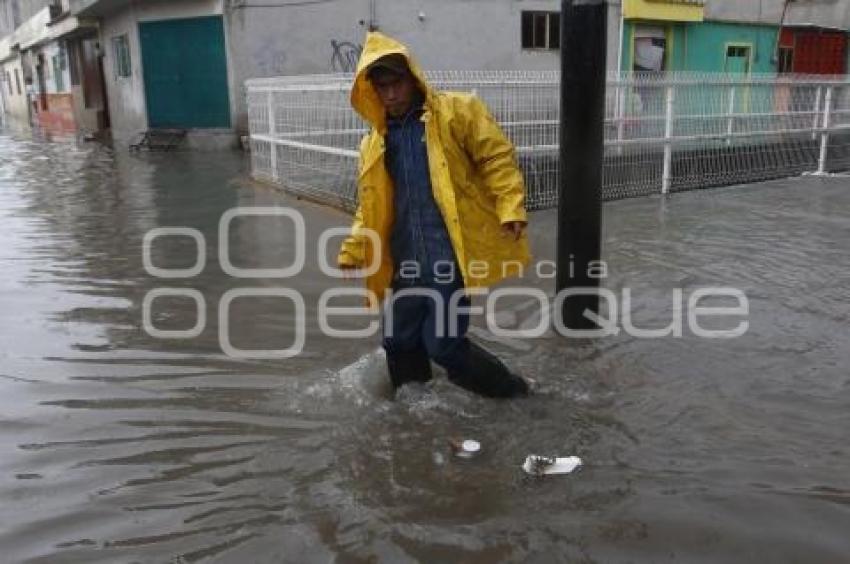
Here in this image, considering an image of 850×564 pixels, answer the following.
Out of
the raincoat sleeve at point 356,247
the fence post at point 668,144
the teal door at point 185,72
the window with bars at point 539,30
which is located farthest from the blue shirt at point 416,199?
the window with bars at point 539,30

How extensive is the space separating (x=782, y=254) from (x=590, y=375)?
354cm

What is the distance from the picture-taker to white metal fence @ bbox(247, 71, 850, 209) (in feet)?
28.2

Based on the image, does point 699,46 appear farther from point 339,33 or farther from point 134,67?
point 134,67

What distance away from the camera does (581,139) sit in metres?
4.23

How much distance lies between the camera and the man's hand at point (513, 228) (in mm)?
3377

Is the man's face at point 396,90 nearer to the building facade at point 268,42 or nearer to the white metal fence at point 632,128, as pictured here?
the white metal fence at point 632,128

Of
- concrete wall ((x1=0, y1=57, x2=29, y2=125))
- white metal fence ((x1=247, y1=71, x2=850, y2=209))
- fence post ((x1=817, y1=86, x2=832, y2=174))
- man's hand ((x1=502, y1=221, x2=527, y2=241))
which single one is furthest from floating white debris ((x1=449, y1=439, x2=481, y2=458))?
concrete wall ((x1=0, y1=57, x2=29, y2=125))

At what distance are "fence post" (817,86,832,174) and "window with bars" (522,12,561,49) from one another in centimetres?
803

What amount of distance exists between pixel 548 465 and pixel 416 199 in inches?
48.8

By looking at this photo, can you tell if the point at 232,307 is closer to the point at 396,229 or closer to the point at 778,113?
the point at 396,229

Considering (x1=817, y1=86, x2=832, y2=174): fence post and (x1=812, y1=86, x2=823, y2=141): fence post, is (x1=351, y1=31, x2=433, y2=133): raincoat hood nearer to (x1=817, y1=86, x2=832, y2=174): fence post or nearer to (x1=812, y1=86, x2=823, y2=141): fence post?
(x1=812, y1=86, x2=823, y2=141): fence post

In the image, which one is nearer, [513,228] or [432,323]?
[513,228]

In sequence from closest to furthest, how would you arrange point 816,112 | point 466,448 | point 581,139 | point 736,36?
point 466,448, point 581,139, point 816,112, point 736,36

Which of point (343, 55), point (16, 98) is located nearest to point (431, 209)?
point (343, 55)
